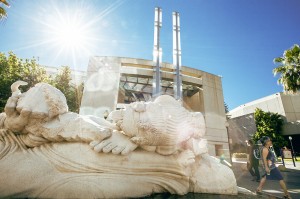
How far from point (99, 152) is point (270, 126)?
30.6 meters

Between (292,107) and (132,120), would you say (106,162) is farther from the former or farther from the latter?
(292,107)

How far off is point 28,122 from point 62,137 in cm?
22

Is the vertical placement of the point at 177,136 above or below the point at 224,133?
below

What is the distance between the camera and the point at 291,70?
54.0 ft

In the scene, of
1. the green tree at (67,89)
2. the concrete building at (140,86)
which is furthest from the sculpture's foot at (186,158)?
the green tree at (67,89)

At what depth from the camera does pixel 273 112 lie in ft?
92.2

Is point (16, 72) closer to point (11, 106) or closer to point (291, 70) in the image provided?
point (11, 106)

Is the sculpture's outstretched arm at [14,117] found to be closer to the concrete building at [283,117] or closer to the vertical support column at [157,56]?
the vertical support column at [157,56]

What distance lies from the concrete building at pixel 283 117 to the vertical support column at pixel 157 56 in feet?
60.7

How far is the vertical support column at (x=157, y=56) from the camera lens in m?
14.5

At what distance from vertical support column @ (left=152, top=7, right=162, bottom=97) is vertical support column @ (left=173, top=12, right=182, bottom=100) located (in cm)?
150

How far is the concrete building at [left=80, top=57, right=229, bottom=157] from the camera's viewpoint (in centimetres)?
1399

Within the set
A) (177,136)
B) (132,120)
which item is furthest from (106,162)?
(177,136)

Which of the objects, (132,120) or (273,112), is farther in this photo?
(273,112)
